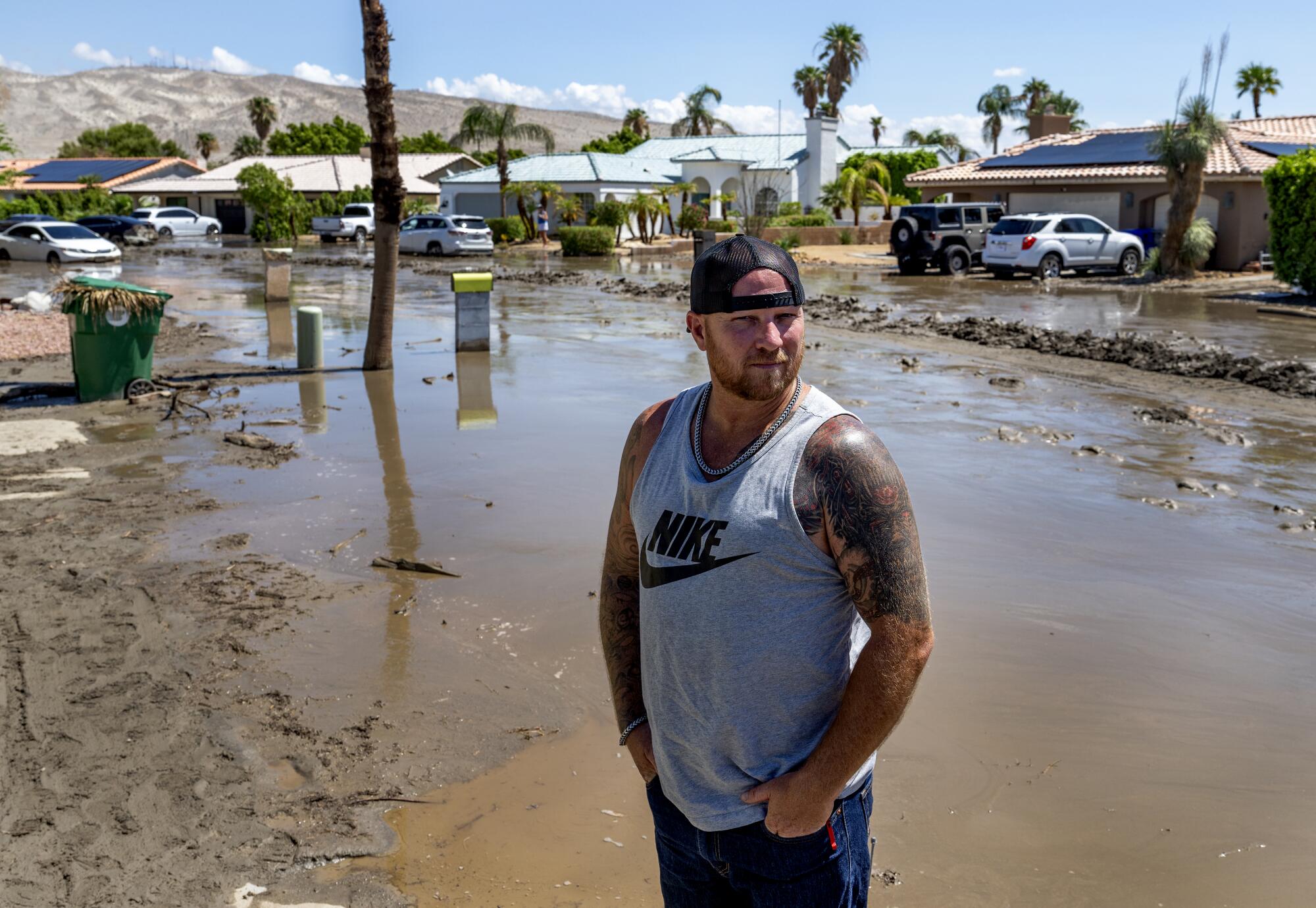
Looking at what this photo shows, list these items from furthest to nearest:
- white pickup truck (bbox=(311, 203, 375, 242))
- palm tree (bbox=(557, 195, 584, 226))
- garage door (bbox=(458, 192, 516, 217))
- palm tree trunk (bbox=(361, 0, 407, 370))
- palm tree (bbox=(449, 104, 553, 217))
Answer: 1. garage door (bbox=(458, 192, 516, 217))
2. palm tree (bbox=(449, 104, 553, 217))
3. white pickup truck (bbox=(311, 203, 375, 242))
4. palm tree (bbox=(557, 195, 584, 226))
5. palm tree trunk (bbox=(361, 0, 407, 370))

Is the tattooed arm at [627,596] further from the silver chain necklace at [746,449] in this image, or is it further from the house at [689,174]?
the house at [689,174]

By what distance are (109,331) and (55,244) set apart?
26716 millimetres

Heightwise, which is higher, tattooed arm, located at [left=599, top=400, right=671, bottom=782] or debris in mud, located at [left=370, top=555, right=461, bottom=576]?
tattooed arm, located at [left=599, top=400, right=671, bottom=782]

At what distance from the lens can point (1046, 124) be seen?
45812mm

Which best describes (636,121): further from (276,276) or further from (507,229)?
(276,276)

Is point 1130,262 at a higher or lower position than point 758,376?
higher

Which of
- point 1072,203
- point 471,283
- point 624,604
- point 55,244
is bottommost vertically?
point 624,604

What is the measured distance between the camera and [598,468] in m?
9.20

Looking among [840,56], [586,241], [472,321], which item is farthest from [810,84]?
[472,321]

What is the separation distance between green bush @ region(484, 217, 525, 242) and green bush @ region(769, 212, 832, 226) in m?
10.4

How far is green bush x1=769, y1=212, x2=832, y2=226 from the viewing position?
47031 millimetres

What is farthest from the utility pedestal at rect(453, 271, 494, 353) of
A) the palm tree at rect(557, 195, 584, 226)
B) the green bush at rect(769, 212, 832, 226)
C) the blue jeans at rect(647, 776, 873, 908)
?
the palm tree at rect(557, 195, 584, 226)

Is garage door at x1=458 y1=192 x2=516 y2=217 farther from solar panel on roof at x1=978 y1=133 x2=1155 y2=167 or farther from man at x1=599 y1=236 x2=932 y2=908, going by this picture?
man at x1=599 y1=236 x2=932 y2=908

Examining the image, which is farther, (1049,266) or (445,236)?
(445,236)
